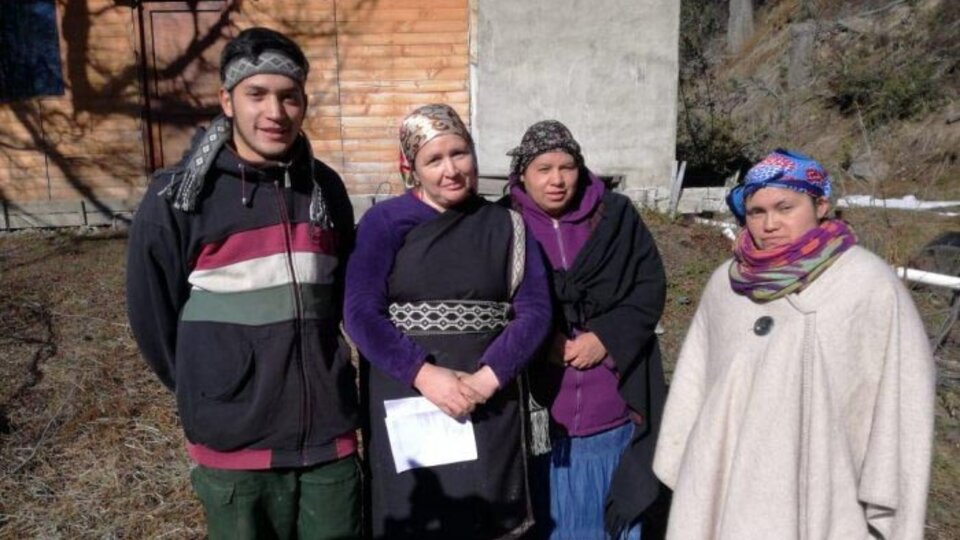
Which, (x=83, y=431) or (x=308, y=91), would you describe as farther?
(x=308, y=91)

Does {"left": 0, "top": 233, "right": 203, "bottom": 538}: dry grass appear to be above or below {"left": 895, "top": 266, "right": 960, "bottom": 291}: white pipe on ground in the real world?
below

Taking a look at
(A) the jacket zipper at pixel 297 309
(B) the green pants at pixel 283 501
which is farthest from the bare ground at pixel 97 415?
(A) the jacket zipper at pixel 297 309

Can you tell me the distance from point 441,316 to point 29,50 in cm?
815

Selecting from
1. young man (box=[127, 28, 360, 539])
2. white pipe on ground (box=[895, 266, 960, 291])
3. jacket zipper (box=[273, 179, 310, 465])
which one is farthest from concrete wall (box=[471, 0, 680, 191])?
jacket zipper (box=[273, 179, 310, 465])

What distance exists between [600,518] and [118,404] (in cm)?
290

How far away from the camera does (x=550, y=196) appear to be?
2.45 meters

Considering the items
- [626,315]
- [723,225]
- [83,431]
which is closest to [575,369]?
[626,315]

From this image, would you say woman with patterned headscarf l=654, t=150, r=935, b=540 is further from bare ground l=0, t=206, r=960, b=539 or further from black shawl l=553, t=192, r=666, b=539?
bare ground l=0, t=206, r=960, b=539

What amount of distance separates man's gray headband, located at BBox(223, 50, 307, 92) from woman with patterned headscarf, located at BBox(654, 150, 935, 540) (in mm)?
1262

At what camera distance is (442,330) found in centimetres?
219

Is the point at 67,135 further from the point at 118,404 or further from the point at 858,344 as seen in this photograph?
the point at 858,344

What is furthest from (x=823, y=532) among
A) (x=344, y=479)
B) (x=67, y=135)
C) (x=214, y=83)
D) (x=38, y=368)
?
(x=67, y=135)

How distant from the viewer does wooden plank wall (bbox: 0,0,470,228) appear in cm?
808

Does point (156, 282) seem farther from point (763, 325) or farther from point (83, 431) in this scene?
point (83, 431)
